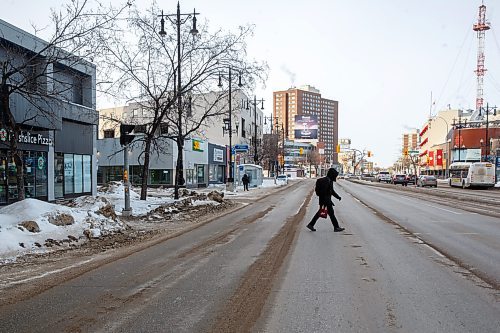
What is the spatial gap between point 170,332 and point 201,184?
136 feet

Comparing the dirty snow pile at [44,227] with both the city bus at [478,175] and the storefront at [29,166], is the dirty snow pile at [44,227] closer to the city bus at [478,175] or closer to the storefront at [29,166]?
the storefront at [29,166]

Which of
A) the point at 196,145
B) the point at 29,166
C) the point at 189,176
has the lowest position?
the point at 189,176

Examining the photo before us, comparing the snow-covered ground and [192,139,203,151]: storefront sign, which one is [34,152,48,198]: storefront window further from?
[192,139,203,151]: storefront sign

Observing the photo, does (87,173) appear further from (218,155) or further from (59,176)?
(218,155)

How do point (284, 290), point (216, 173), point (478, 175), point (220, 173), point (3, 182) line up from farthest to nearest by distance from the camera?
point (220, 173)
point (216, 173)
point (478, 175)
point (3, 182)
point (284, 290)

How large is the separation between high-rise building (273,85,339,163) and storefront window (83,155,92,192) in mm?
107355

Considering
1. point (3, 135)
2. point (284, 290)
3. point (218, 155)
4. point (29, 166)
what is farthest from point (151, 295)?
point (218, 155)

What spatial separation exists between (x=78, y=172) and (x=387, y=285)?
23169 mm

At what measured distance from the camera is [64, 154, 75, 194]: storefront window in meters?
24.9

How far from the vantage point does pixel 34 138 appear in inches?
827

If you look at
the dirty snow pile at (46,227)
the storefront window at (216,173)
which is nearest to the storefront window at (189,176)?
the storefront window at (216,173)

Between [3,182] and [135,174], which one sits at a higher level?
[3,182]

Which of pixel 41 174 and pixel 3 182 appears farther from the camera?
pixel 41 174

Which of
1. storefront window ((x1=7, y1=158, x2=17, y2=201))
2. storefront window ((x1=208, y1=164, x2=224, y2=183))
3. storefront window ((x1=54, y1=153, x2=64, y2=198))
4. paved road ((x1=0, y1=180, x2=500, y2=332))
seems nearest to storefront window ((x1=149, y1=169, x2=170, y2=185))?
storefront window ((x1=208, y1=164, x2=224, y2=183))
